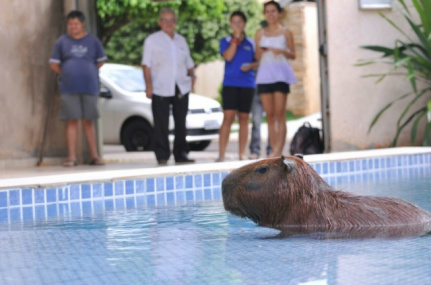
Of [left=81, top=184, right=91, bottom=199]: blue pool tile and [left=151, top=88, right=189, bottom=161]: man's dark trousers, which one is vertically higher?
[left=151, top=88, right=189, bottom=161]: man's dark trousers

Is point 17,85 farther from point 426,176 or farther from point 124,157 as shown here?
point 426,176

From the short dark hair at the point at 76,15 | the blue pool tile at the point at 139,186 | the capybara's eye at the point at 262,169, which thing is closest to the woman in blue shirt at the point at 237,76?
the short dark hair at the point at 76,15

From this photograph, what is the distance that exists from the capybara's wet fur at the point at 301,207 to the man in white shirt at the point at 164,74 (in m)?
5.41

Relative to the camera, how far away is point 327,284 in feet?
11.0

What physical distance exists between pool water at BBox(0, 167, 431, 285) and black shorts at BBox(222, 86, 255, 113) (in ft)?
14.0

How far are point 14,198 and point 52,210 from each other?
0.28 metres

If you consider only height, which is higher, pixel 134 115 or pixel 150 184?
pixel 134 115

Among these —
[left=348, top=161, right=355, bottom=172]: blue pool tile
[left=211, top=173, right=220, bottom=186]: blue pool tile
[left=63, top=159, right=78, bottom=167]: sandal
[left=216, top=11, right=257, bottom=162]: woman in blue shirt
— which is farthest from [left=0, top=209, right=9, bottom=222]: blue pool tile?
[left=216, top=11, right=257, bottom=162]: woman in blue shirt

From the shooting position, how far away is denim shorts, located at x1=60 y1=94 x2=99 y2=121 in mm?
10148

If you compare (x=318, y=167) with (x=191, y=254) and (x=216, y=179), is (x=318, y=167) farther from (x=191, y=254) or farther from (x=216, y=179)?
(x=191, y=254)

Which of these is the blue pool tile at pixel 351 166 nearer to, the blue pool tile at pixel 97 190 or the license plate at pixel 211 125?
the blue pool tile at pixel 97 190

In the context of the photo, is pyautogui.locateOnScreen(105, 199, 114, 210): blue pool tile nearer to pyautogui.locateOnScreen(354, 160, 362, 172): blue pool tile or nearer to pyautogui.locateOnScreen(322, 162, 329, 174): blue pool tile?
pyautogui.locateOnScreen(322, 162, 329, 174): blue pool tile

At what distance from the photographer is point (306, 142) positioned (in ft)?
36.1

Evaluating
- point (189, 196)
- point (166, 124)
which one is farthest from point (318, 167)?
point (166, 124)
